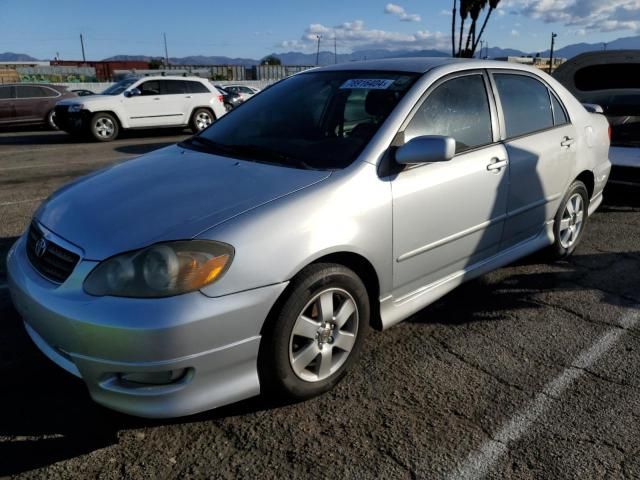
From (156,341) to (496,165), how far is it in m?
2.35

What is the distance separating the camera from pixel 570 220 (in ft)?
14.4

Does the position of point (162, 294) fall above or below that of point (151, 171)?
below

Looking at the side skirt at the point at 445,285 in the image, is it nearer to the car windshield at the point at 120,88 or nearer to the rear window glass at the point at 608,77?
the rear window glass at the point at 608,77

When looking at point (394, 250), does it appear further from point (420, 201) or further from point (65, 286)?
point (65, 286)

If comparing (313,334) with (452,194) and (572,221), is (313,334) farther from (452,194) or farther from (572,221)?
(572,221)

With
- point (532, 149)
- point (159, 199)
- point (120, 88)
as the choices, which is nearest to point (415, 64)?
point (532, 149)

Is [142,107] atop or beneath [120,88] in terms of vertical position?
beneath

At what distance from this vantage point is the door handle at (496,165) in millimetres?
3326

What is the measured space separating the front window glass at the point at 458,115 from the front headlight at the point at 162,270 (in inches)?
52.5

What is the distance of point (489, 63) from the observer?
3703 millimetres

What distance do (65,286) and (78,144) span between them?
11.6 m

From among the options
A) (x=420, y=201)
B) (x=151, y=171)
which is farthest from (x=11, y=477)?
(x=420, y=201)

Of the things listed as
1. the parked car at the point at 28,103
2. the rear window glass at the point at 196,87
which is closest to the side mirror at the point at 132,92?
the rear window glass at the point at 196,87

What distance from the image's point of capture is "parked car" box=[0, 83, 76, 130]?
14.9 meters
